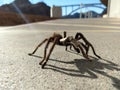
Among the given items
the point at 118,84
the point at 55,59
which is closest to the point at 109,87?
the point at 118,84

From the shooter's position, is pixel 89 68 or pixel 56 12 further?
pixel 56 12

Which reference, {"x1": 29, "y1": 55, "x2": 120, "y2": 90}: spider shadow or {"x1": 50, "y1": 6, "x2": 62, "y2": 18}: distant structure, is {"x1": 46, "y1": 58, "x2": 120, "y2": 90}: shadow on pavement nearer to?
{"x1": 29, "y1": 55, "x2": 120, "y2": 90}: spider shadow

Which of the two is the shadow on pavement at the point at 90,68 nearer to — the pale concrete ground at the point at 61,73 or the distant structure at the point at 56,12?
the pale concrete ground at the point at 61,73

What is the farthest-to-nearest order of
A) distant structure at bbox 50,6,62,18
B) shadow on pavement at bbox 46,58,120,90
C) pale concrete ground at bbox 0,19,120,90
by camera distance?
distant structure at bbox 50,6,62,18 → shadow on pavement at bbox 46,58,120,90 → pale concrete ground at bbox 0,19,120,90

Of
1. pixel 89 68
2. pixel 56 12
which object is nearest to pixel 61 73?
pixel 89 68

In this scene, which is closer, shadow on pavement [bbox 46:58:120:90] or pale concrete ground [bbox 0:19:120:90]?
pale concrete ground [bbox 0:19:120:90]

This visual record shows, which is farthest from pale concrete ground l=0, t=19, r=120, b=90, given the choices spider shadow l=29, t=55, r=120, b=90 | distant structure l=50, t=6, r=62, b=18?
distant structure l=50, t=6, r=62, b=18

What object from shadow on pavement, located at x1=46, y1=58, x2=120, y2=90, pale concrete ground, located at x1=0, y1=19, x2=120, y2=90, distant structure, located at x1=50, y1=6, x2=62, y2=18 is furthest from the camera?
distant structure, located at x1=50, y1=6, x2=62, y2=18

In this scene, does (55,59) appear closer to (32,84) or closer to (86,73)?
(86,73)

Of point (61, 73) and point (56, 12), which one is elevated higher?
point (61, 73)

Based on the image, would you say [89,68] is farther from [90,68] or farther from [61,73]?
[61,73]

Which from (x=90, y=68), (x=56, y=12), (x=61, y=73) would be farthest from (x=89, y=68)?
(x=56, y=12)

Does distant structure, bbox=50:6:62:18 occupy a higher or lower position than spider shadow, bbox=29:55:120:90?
lower
